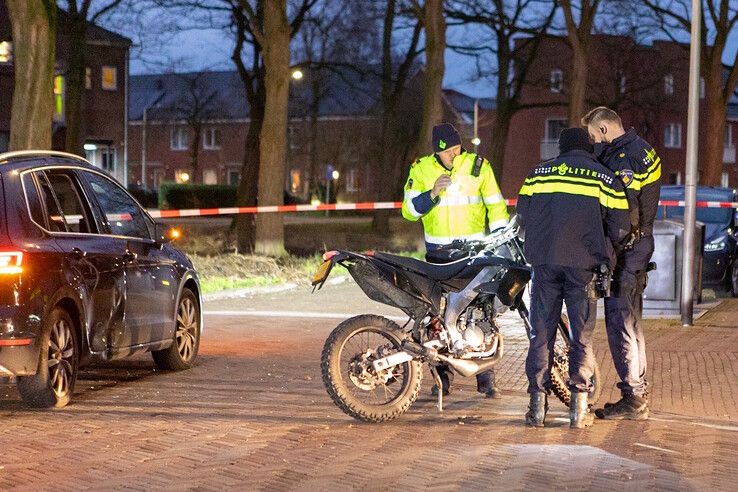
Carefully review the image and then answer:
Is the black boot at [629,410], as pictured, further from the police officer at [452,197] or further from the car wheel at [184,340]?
the car wheel at [184,340]

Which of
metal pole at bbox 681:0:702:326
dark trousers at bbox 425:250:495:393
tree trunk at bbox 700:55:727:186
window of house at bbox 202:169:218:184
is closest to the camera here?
dark trousers at bbox 425:250:495:393

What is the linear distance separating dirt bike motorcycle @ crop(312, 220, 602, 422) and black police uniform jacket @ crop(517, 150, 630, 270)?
330 mm

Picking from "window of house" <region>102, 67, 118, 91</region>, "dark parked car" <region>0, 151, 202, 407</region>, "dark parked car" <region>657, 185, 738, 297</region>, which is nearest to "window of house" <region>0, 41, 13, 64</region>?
"window of house" <region>102, 67, 118, 91</region>

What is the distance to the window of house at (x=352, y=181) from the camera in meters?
84.2

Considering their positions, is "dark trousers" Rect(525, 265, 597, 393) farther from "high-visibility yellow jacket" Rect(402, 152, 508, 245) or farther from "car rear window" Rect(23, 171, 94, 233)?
"car rear window" Rect(23, 171, 94, 233)

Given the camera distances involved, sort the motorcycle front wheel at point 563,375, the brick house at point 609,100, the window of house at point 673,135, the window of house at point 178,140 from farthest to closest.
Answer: the window of house at point 178,140 → the window of house at point 673,135 → the brick house at point 609,100 → the motorcycle front wheel at point 563,375

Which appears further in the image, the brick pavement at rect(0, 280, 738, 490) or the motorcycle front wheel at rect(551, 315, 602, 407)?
the motorcycle front wheel at rect(551, 315, 602, 407)

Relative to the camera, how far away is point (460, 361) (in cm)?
884

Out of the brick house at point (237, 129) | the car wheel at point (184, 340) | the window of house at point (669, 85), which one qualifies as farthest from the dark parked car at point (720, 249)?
the window of house at point (669, 85)

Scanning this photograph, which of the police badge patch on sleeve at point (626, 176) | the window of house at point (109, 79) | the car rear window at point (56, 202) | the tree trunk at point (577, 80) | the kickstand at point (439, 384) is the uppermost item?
the window of house at point (109, 79)

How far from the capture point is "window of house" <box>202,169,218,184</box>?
292 ft

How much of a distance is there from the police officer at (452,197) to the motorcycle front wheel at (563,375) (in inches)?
32.1

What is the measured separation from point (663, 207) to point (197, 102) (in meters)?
59.2

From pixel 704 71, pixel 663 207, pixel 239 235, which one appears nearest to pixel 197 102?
pixel 704 71
